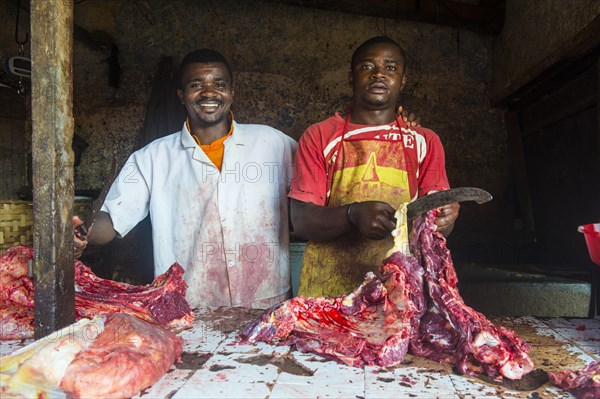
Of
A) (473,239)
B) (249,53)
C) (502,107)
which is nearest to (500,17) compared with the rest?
(502,107)

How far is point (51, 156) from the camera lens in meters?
1.90

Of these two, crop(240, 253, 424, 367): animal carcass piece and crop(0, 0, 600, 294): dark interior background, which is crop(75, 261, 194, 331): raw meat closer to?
crop(240, 253, 424, 367): animal carcass piece

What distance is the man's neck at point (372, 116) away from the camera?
9.95 feet

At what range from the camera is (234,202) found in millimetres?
3414

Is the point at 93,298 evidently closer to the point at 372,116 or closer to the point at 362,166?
the point at 362,166

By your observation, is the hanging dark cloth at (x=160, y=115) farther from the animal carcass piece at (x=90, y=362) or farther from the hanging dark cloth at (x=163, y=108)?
the animal carcass piece at (x=90, y=362)

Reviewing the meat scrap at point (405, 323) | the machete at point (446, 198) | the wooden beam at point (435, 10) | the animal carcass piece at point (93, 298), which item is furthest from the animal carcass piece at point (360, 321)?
the wooden beam at point (435, 10)

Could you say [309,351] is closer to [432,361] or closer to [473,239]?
[432,361]

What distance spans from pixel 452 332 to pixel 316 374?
25.7 inches

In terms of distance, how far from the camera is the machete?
223cm

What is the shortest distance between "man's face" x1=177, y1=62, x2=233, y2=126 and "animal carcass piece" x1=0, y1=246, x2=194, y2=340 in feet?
3.78

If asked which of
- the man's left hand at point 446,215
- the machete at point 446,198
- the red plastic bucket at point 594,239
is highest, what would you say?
the machete at point 446,198

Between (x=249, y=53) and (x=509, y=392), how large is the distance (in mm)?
5757

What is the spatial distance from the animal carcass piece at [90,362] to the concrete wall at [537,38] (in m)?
3.93
